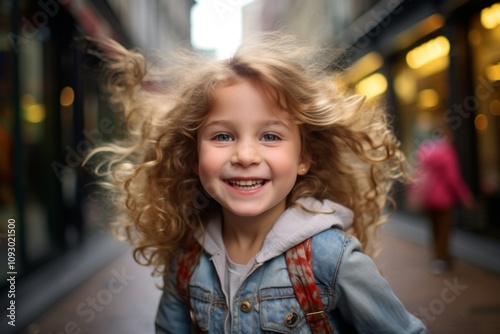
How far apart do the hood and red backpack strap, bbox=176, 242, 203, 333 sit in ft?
0.22

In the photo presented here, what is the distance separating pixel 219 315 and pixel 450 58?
8.04 metres

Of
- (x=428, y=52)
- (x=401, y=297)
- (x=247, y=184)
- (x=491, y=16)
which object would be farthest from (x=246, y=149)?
(x=428, y=52)

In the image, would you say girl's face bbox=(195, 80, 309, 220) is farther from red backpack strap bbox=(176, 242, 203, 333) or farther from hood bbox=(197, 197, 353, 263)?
red backpack strap bbox=(176, 242, 203, 333)

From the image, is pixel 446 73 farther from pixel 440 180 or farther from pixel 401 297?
pixel 401 297

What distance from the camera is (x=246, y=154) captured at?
1583 millimetres

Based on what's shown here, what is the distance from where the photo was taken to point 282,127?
1.67 metres

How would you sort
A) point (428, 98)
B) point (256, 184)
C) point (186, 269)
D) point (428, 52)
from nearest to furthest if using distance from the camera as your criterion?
point (256, 184) < point (186, 269) < point (428, 52) < point (428, 98)

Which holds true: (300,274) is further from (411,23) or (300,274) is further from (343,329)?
(411,23)

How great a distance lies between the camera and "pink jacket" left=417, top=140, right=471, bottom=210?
585cm

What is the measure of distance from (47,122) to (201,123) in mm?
5981

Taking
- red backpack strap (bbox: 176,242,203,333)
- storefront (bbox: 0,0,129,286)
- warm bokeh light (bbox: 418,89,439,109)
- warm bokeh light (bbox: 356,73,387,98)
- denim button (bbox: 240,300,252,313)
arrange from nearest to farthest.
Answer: denim button (bbox: 240,300,252,313)
red backpack strap (bbox: 176,242,203,333)
storefront (bbox: 0,0,129,286)
warm bokeh light (bbox: 418,89,439,109)
warm bokeh light (bbox: 356,73,387,98)

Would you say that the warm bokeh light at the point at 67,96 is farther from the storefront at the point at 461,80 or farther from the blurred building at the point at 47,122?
the storefront at the point at 461,80

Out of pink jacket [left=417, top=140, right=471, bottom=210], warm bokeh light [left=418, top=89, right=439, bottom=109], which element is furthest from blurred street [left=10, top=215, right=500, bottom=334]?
warm bokeh light [left=418, top=89, right=439, bottom=109]

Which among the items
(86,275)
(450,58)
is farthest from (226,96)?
(450,58)
